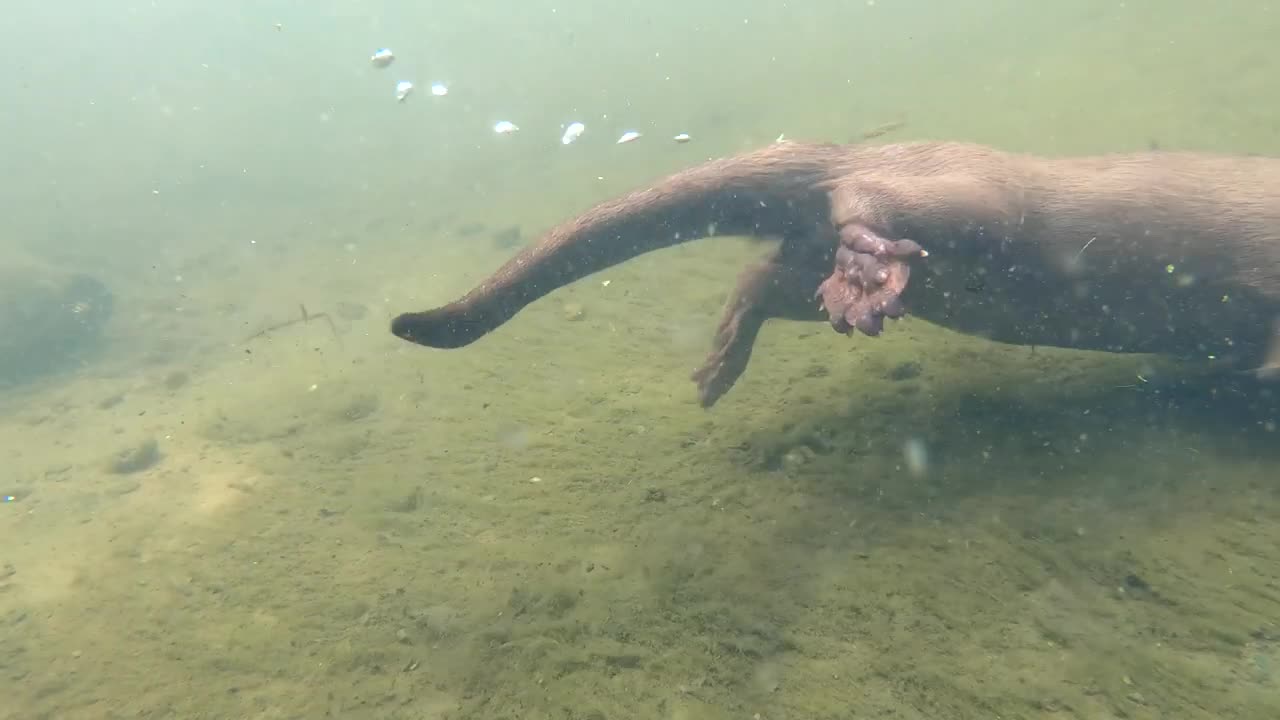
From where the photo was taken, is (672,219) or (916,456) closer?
(916,456)

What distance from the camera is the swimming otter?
381cm

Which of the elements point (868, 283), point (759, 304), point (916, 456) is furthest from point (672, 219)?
point (916, 456)

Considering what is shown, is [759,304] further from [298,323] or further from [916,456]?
[298,323]

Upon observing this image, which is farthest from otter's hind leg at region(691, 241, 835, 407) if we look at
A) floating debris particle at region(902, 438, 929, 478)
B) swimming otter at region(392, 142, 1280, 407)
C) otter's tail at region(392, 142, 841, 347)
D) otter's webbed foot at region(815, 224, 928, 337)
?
floating debris particle at region(902, 438, 929, 478)

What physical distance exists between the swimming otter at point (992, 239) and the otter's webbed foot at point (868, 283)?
1 centimetres

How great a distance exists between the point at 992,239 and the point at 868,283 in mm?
1175

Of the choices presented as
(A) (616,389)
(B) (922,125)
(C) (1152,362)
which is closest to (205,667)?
(A) (616,389)

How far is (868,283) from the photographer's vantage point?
3.32 meters

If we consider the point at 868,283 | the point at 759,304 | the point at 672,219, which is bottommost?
the point at 759,304

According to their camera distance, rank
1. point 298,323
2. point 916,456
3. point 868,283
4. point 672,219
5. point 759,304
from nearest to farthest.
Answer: point 868,283 → point 916,456 → point 672,219 → point 759,304 → point 298,323

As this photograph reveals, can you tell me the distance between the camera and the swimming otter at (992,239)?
381 centimetres

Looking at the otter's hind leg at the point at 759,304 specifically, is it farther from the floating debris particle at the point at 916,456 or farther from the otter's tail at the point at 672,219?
the floating debris particle at the point at 916,456

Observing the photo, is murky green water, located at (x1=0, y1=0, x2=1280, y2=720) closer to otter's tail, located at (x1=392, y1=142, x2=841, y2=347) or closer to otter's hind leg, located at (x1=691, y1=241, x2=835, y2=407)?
otter's hind leg, located at (x1=691, y1=241, x2=835, y2=407)

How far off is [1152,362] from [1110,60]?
44.7ft
